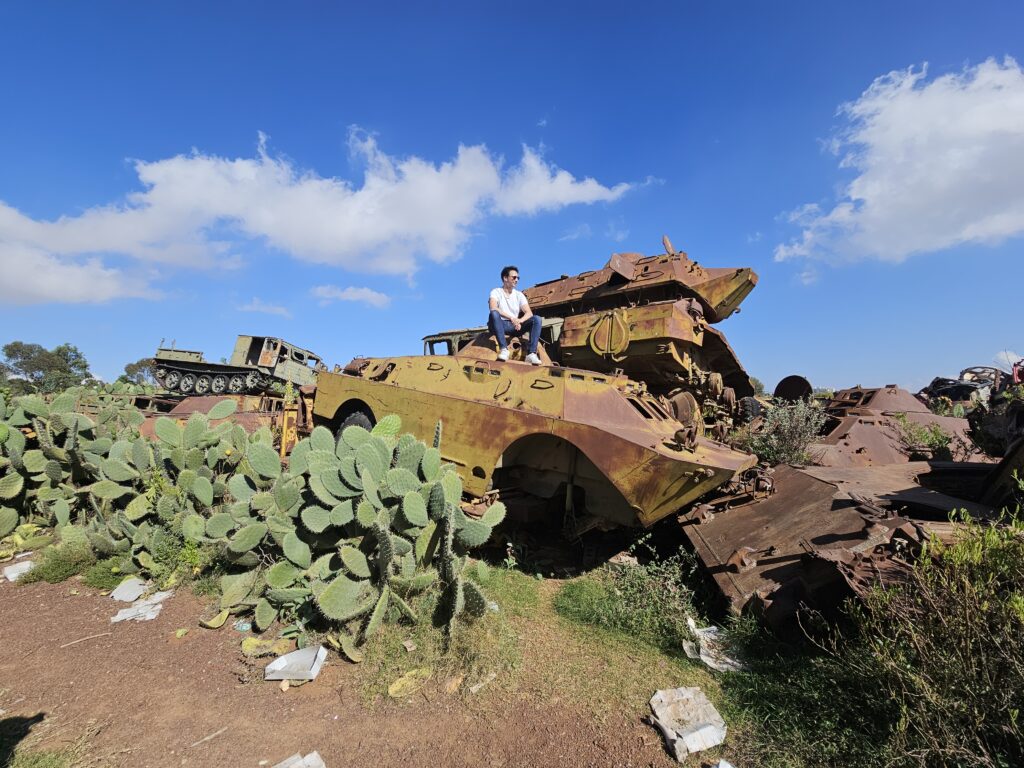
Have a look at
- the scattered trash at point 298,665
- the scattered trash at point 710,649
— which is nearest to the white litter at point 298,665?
the scattered trash at point 298,665

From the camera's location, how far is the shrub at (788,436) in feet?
24.6

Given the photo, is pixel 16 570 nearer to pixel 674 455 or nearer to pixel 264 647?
pixel 264 647

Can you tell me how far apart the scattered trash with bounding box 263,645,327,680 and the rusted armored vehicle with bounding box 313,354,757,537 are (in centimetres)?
217

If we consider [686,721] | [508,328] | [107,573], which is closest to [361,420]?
[508,328]

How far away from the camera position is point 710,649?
3797mm

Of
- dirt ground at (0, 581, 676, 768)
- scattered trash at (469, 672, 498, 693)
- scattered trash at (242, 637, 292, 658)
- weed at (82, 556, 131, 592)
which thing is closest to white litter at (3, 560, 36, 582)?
weed at (82, 556, 131, 592)

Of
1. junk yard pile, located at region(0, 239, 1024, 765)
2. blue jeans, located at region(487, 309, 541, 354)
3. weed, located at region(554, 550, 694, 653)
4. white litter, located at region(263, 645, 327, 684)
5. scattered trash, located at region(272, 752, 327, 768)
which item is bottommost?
scattered trash, located at region(272, 752, 327, 768)

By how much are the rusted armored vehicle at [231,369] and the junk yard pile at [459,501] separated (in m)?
15.7

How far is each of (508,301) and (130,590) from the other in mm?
5002

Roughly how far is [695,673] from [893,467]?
4547 mm

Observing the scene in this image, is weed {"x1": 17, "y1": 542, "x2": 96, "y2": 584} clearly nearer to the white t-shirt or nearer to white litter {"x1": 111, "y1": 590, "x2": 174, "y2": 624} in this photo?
white litter {"x1": 111, "y1": 590, "x2": 174, "y2": 624}

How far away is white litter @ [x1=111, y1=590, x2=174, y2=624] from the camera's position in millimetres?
4250

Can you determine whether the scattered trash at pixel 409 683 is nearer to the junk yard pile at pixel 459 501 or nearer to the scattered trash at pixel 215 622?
the junk yard pile at pixel 459 501

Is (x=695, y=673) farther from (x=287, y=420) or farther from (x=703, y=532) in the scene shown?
A: (x=287, y=420)
